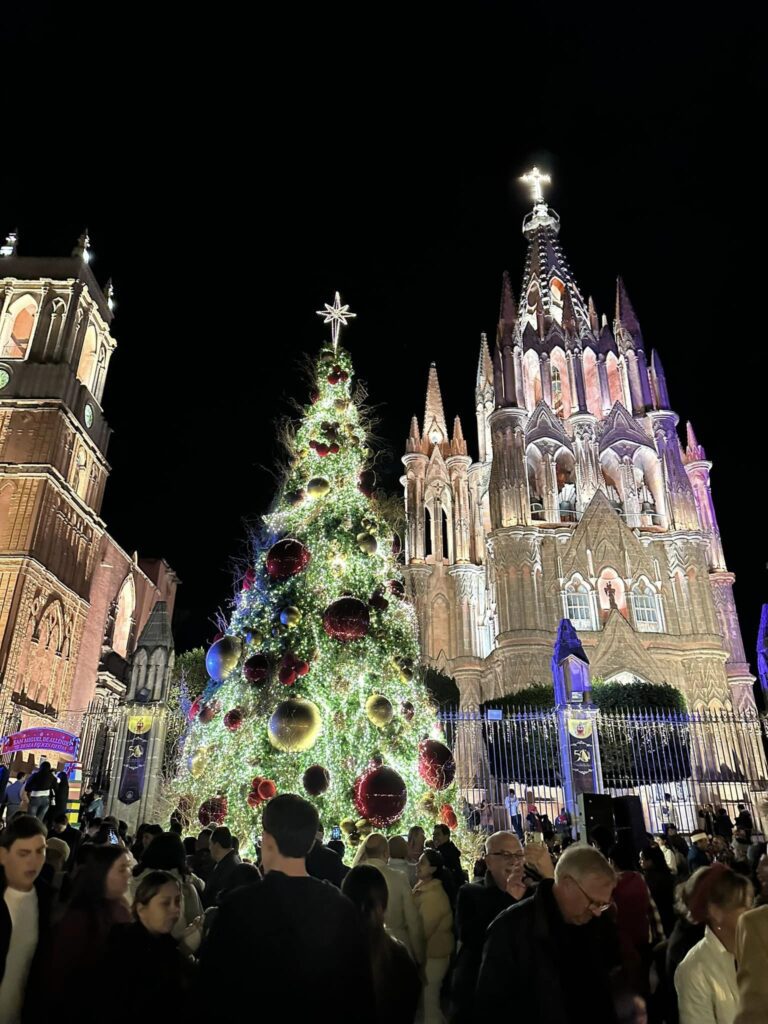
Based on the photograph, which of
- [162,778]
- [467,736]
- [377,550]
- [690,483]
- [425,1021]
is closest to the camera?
[425,1021]

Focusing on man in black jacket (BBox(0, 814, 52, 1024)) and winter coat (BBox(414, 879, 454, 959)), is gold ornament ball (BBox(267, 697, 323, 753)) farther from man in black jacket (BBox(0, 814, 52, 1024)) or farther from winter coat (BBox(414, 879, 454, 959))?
man in black jacket (BBox(0, 814, 52, 1024))

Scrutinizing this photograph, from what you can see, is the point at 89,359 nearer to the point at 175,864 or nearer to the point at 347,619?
the point at 347,619

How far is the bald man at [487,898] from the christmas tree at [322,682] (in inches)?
166

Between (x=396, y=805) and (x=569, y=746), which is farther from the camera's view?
(x=569, y=746)

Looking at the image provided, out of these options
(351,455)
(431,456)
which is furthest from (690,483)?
(351,455)

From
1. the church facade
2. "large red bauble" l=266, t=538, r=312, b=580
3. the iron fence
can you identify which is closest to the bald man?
"large red bauble" l=266, t=538, r=312, b=580

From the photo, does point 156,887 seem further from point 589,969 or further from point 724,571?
point 724,571

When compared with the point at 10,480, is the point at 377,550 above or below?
below

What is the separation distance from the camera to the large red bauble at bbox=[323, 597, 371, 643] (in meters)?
9.55

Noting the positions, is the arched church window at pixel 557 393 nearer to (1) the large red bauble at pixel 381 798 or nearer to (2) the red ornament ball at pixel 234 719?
(2) the red ornament ball at pixel 234 719

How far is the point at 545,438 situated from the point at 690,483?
809 cm

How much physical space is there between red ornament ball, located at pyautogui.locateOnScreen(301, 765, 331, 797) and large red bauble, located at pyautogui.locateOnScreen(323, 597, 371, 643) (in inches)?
71.6

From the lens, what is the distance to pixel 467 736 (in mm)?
23938

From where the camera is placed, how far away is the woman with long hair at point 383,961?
321cm
